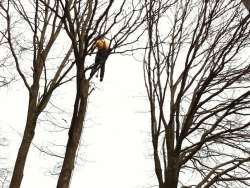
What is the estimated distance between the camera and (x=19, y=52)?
7.94 metres

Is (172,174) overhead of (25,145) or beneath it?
beneath

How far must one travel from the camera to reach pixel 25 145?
22.9 ft

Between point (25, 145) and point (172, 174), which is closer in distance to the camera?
point (172, 174)

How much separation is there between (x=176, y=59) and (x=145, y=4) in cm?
146

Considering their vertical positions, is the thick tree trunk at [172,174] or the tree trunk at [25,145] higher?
the tree trunk at [25,145]

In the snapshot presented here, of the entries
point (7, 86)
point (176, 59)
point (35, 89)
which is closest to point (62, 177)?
point (176, 59)

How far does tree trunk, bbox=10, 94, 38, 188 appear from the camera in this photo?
664 cm

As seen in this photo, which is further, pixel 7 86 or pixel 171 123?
pixel 7 86

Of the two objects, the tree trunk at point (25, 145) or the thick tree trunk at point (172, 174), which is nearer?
the thick tree trunk at point (172, 174)

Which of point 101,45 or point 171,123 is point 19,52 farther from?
point 171,123

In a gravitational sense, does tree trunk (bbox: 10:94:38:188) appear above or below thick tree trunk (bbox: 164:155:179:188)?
above

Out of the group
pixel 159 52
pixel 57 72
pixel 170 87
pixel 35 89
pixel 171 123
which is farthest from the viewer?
pixel 57 72

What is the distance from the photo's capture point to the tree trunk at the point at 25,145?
6.64m

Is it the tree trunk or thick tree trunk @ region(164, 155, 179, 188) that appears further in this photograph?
the tree trunk
